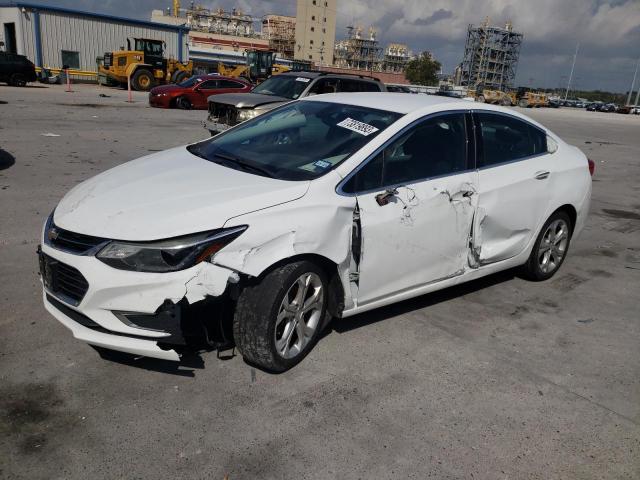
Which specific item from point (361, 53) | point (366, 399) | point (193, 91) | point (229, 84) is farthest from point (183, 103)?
point (361, 53)

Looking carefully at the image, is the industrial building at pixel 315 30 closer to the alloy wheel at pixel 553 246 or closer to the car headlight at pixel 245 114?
the car headlight at pixel 245 114

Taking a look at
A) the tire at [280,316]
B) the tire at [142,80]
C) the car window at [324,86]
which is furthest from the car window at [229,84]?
the tire at [280,316]

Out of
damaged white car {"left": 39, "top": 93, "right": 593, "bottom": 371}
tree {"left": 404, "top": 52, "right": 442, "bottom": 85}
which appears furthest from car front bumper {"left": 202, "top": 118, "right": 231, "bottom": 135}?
tree {"left": 404, "top": 52, "right": 442, "bottom": 85}

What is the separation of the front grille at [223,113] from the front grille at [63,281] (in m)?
8.08

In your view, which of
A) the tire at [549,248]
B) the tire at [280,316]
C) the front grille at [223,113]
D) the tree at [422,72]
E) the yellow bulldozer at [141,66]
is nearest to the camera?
the tire at [280,316]

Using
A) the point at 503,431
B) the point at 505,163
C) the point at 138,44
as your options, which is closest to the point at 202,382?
the point at 503,431

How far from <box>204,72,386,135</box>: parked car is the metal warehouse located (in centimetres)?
2673

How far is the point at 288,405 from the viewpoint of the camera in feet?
10.00

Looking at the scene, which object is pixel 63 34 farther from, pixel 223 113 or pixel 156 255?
pixel 156 255

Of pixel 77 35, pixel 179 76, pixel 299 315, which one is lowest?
pixel 299 315

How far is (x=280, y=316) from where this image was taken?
10.5ft

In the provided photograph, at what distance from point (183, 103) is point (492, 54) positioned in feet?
426

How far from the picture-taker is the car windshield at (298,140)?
3619 millimetres

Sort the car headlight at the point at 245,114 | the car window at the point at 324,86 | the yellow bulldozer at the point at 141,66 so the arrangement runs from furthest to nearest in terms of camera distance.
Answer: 1. the yellow bulldozer at the point at 141,66
2. the car window at the point at 324,86
3. the car headlight at the point at 245,114
